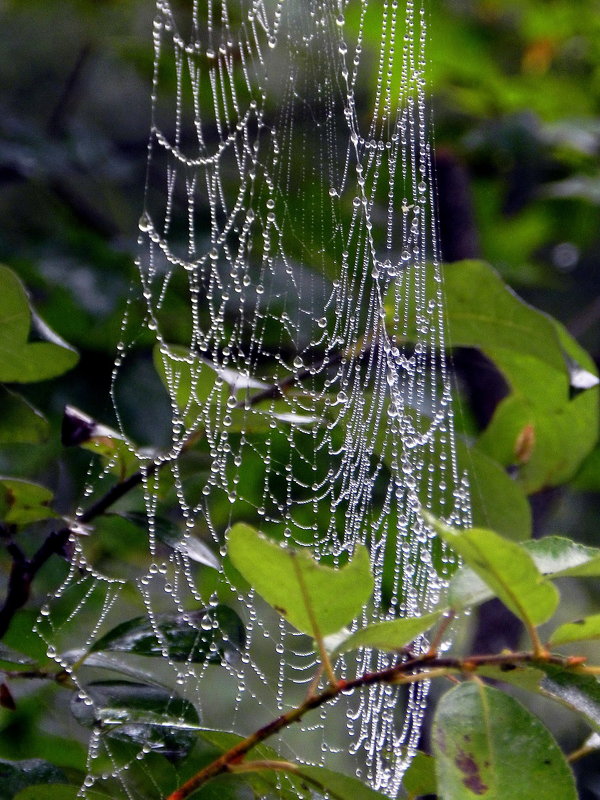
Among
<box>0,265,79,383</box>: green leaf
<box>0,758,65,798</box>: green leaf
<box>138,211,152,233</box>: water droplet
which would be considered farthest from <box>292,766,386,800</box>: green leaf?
<box>138,211,152,233</box>: water droplet

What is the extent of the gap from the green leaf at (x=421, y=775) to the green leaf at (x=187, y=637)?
0.16m

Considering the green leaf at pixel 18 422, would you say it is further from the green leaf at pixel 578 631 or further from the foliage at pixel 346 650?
the green leaf at pixel 578 631

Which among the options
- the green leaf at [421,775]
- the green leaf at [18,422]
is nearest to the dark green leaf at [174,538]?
the green leaf at [18,422]

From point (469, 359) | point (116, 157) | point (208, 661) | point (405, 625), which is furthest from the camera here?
point (116, 157)

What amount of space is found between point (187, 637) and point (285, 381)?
22 cm

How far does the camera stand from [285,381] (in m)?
0.74

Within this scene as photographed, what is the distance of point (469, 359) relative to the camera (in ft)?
4.29

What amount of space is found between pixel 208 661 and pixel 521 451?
50cm

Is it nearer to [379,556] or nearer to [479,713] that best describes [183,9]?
[379,556]

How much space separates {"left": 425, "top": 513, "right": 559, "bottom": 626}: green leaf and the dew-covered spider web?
0.24m

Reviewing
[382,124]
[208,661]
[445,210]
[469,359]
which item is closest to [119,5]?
[382,124]

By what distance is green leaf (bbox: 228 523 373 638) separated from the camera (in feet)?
1.51

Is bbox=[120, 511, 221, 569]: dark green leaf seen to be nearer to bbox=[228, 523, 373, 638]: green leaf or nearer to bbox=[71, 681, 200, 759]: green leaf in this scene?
bbox=[71, 681, 200, 759]: green leaf

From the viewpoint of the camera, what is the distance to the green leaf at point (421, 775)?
619 millimetres
